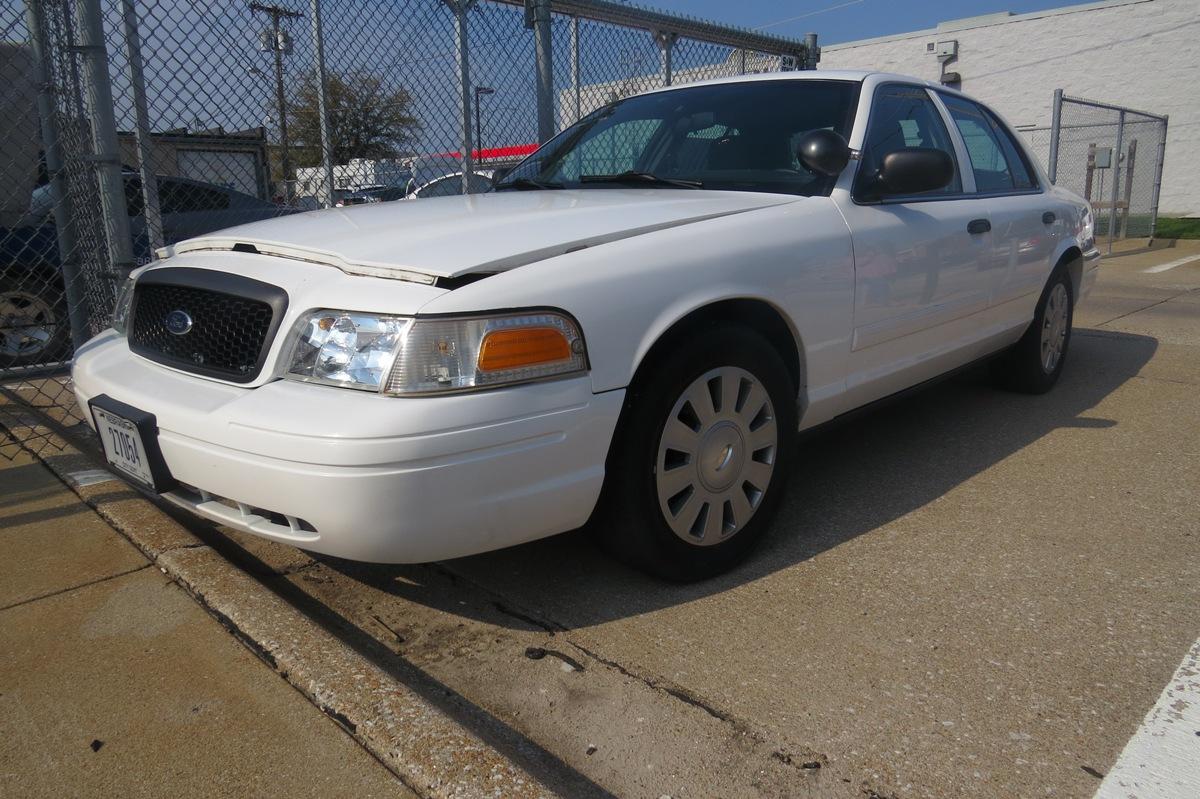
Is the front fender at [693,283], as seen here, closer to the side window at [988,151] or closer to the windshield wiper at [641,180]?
the windshield wiper at [641,180]

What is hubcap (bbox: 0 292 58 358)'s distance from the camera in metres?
5.43

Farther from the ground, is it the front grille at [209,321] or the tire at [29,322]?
the front grille at [209,321]

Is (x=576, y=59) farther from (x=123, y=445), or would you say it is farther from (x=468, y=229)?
(x=123, y=445)

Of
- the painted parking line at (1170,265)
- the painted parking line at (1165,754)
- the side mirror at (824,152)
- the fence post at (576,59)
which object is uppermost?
the fence post at (576,59)

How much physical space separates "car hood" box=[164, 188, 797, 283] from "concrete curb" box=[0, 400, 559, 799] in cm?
93

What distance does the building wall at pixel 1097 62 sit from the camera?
21.9m

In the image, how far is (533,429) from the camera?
7.48ft

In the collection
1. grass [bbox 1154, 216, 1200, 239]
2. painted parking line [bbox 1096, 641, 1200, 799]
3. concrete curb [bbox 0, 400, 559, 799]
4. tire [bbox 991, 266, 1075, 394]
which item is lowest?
grass [bbox 1154, 216, 1200, 239]

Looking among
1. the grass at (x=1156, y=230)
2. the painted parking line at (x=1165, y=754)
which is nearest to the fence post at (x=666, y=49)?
the painted parking line at (x=1165, y=754)

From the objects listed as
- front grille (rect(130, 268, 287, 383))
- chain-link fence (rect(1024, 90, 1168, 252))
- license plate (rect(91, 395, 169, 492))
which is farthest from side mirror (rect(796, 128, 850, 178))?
chain-link fence (rect(1024, 90, 1168, 252))

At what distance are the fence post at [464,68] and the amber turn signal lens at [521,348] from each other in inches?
133

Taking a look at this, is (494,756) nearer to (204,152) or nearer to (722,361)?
(722,361)

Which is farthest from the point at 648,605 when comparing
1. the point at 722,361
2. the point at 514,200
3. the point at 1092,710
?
the point at 514,200

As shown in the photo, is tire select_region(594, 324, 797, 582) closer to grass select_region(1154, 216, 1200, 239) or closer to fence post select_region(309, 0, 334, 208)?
fence post select_region(309, 0, 334, 208)
